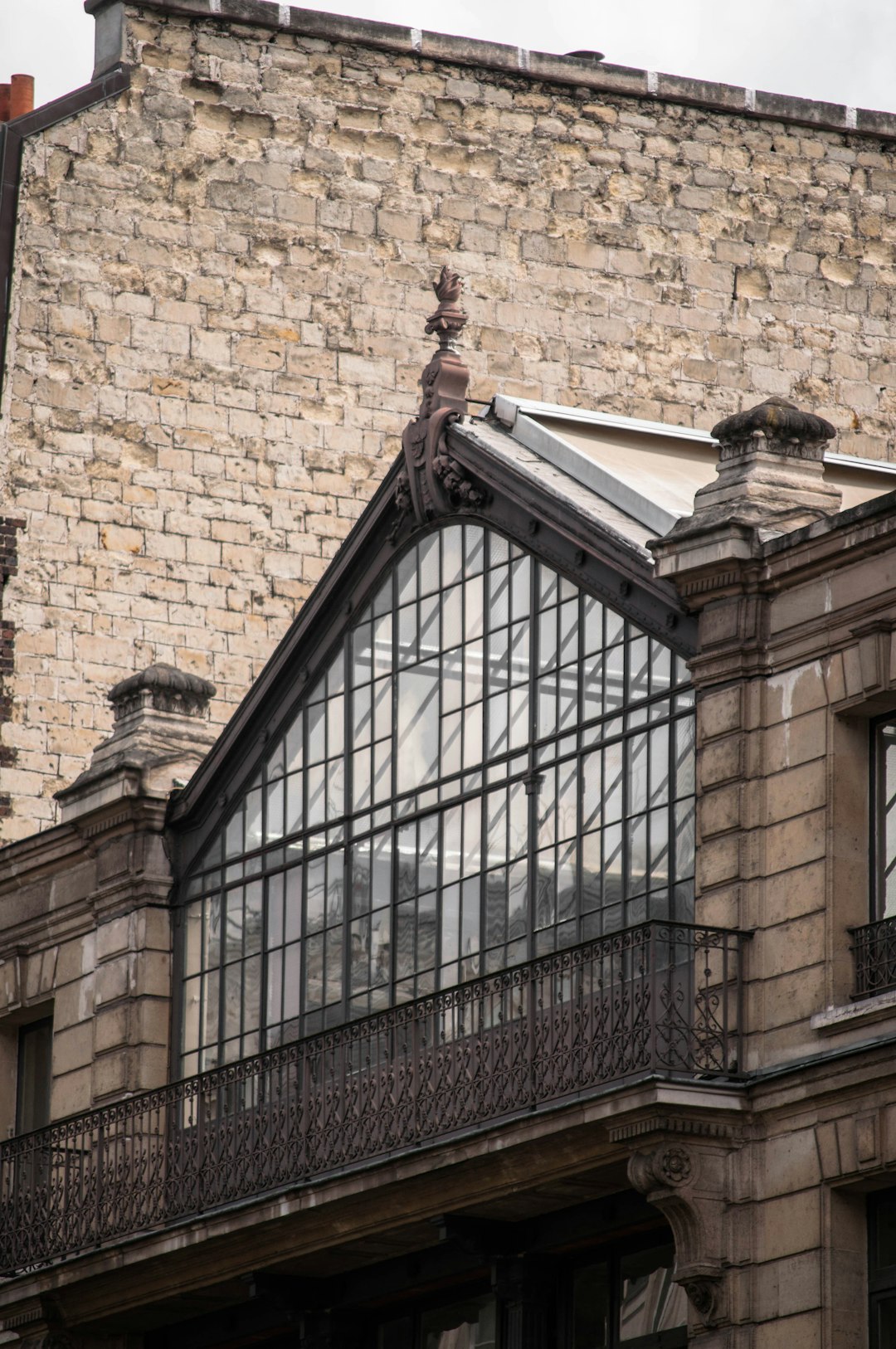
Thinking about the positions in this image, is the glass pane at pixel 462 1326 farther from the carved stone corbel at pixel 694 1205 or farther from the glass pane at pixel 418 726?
the glass pane at pixel 418 726

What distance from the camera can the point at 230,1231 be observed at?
23266mm

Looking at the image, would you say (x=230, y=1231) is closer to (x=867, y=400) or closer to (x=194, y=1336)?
(x=194, y=1336)

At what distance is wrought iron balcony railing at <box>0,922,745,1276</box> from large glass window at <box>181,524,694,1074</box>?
0.59 metres

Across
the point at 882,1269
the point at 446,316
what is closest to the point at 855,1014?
the point at 882,1269

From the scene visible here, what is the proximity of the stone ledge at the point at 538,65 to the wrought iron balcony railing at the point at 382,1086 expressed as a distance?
1094cm

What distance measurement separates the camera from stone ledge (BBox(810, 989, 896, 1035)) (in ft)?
64.5

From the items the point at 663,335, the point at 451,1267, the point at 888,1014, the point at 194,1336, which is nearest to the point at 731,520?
the point at 888,1014

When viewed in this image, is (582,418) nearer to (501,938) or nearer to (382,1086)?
(501,938)

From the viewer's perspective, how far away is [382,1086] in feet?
74.3

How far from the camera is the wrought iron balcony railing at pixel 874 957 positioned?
65.9 ft

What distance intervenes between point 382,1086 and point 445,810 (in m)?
2.06

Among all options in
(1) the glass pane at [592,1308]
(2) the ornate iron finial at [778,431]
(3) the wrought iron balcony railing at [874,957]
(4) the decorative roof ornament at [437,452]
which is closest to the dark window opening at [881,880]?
(3) the wrought iron balcony railing at [874,957]

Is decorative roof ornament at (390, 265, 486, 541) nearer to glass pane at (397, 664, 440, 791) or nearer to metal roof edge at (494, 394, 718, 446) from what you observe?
metal roof edge at (494, 394, 718, 446)

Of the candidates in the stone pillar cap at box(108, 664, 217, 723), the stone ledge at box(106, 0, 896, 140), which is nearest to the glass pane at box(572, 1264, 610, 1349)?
the stone pillar cap at box(108, 664, 217, 723)
